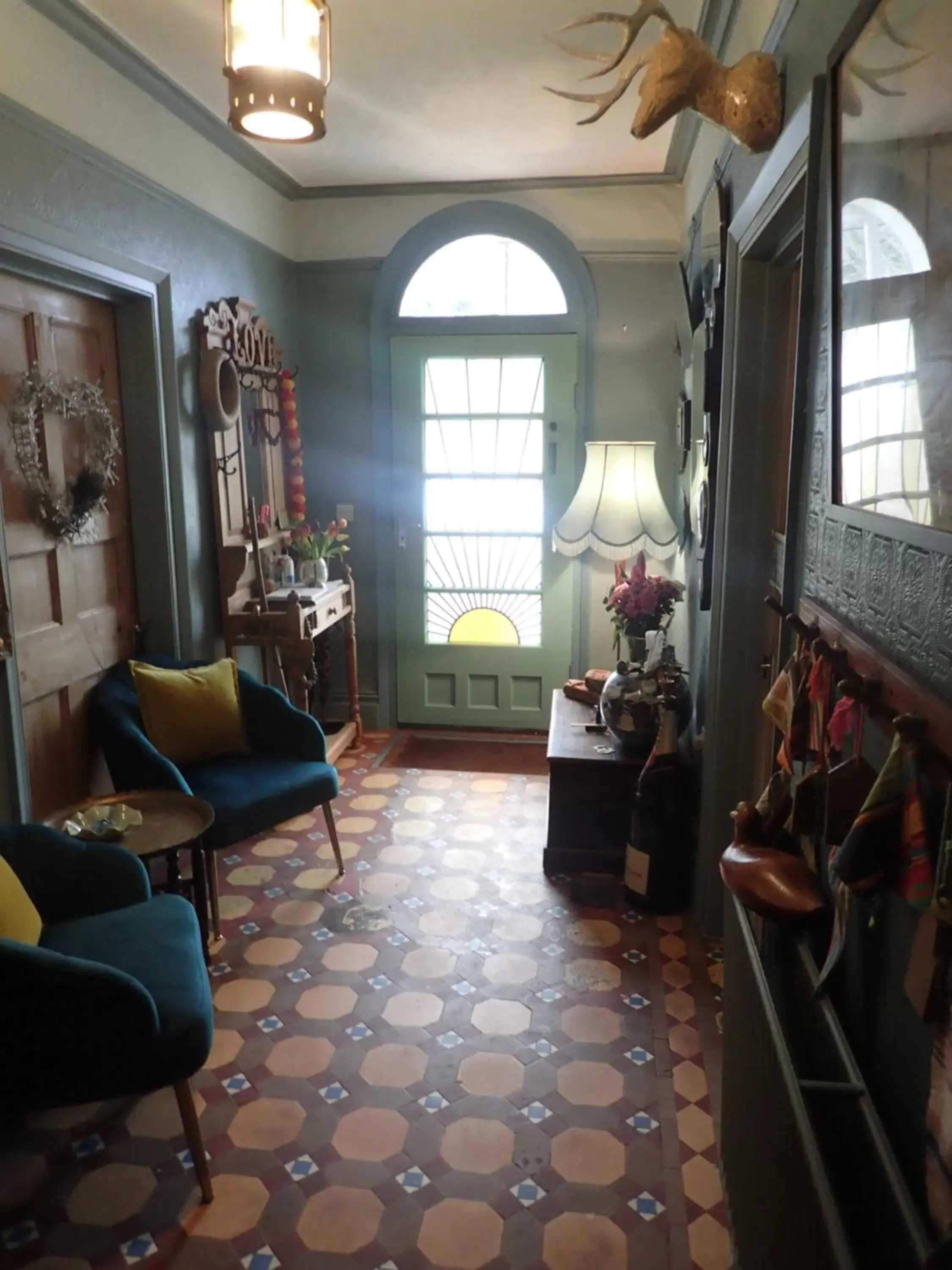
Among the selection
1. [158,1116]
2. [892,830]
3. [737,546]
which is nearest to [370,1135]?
[158,1116]

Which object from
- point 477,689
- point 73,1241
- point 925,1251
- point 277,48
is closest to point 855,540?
point 925,1251

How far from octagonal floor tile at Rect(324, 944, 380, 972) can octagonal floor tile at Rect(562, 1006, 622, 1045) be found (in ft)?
1.96

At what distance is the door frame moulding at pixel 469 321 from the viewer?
→ 4.16 m

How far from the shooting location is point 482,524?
14.7ft

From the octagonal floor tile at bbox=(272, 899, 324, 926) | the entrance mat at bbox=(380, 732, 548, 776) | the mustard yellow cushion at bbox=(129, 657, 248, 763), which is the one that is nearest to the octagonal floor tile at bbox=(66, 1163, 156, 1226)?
the octagonal floor tile at bbox=(272, 899, 324, 926)

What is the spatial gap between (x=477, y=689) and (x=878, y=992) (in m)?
3.53

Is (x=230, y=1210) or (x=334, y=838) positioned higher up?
→ (x=334, y=838)

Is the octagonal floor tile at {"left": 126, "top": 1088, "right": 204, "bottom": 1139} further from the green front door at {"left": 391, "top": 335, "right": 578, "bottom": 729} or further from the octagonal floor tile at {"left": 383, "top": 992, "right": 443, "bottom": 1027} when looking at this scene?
the green front door at {"left": 391, "top": 335, "right": 578, "bottom": 729}

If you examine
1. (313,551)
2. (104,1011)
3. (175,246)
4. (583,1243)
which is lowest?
(583,1243)

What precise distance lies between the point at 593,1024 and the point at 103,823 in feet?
4.52

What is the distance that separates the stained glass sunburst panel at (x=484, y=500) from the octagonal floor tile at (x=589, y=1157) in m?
2.84

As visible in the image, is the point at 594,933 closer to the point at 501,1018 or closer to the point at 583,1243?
the point at 501,1018

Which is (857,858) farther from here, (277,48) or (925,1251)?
(277,48)

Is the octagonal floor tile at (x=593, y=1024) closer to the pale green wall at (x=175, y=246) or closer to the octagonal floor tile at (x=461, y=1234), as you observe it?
the octagonal floor tile at (x=461, y=1234)
